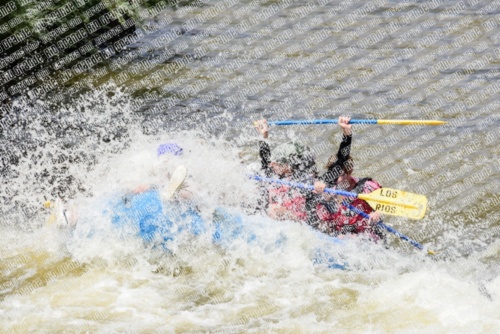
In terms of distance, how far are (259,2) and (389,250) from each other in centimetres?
794

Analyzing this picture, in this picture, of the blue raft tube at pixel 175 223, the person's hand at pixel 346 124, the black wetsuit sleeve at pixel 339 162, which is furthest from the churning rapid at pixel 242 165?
the person's hand at pixel 346 124

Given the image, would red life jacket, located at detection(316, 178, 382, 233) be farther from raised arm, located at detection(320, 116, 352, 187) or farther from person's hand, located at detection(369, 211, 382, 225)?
raised arm, located at detection(320, 116, 352, 187)

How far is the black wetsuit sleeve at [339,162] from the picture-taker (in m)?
7.12

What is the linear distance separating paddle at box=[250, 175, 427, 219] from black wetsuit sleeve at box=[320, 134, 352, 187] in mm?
224

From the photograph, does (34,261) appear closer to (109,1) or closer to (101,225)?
(101,225)

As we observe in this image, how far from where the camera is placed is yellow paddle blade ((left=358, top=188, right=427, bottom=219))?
6.89 m

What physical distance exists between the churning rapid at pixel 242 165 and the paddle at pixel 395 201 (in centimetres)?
42

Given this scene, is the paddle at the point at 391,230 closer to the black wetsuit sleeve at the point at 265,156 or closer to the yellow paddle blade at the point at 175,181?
the black wetsuit sleeve at the point at 265,156

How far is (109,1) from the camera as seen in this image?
1285 cm

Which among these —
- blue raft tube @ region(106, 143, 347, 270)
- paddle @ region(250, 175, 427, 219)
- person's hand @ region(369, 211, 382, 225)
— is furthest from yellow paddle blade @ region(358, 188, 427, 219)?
blue raft tube @ region(106, 143, 347, 270)

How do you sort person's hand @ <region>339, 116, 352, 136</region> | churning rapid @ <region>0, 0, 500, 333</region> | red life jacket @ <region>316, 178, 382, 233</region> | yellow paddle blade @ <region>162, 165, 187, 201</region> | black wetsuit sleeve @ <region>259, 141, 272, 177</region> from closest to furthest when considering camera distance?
churning rapid @ <region>0, 0, 500, 333</region>
yellow paddle blade @ <region>162, 165, 187, 201</region>
person's hand @ <region>339, 116, 352, 136</region>
red life jacket @ <region>316, 178, 382, 233</region>
black wetsuit sleeve @ <region>259, 141, 272, 177</region>

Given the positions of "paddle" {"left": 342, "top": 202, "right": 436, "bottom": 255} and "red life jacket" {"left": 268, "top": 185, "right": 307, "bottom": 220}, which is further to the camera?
"red life jacket" {"left": 268, "top": 185, "right": 307, "bottom": 220}

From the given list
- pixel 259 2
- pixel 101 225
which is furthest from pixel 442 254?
pixel 259 2

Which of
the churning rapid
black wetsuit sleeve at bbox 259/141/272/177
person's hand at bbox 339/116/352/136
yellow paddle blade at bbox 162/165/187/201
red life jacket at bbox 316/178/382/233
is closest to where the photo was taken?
the churning rapid
